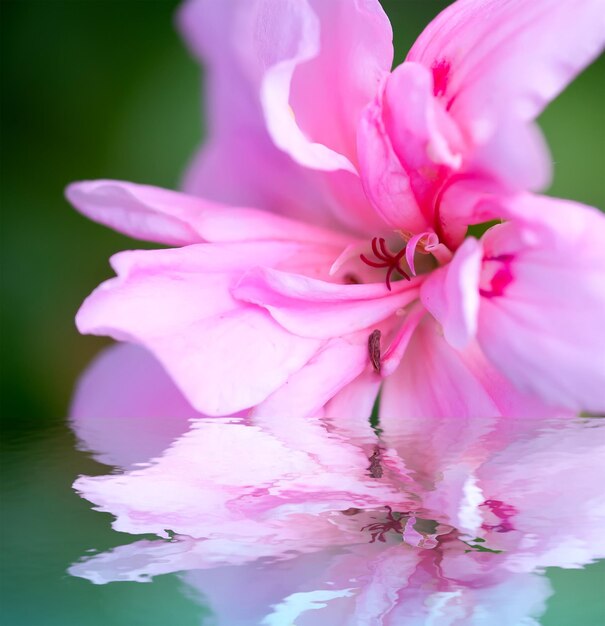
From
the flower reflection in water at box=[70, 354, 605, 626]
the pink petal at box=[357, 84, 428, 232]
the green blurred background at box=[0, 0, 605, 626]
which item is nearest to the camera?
the flower reflection in water at box=[70, 354, 605, 626]

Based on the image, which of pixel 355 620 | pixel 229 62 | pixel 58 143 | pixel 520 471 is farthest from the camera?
pixel 58 143

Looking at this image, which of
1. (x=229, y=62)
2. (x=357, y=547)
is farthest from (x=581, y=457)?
(x=229, y=62)

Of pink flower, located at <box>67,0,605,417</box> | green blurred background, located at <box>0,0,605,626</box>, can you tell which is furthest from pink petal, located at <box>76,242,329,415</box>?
green blurred background, located at <box>0,0,605,626</box>

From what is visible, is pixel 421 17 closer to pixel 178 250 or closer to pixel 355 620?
pixel 178 250

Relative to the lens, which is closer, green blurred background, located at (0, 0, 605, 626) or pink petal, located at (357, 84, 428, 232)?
pink petal, located at (357, 84, 428, 232)

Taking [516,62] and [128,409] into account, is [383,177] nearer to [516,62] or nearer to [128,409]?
[516,62]

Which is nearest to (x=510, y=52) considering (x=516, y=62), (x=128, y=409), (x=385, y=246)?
(x=516, y=62)

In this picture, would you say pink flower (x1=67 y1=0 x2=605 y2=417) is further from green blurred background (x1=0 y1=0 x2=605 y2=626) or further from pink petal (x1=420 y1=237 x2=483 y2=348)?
green blurred background (x1=0 y1=0 x2=605 y2=626)

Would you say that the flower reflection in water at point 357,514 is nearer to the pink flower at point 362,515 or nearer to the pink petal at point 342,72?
the pink flower at point 362,515
